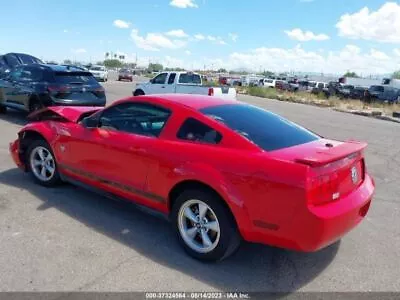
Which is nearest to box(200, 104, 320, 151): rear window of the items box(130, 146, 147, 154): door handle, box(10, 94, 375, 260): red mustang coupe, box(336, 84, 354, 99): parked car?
box(10, 94, 375, 260): red mustang coupe

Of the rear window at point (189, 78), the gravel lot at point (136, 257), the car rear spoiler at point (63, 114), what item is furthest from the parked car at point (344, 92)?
the car rear spoiler at point (63, 114)

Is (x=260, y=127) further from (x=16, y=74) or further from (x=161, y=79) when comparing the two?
(x=161, y=79)

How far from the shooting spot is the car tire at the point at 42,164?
527 centimetres

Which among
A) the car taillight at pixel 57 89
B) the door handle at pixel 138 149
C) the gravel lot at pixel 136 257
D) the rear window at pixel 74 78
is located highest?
the rear window at pixel 74 78

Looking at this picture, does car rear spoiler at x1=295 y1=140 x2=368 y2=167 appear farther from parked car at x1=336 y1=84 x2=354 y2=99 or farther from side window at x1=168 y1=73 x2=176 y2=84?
parked car at x1=336 y1=84 x2=354 y2=99

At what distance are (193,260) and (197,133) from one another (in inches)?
47.6

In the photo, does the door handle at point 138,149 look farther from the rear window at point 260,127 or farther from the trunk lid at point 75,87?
the trunk lid at point 75,87

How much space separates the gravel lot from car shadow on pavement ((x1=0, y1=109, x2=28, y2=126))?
6154 mm

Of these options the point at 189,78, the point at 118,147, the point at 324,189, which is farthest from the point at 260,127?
the point at 189,78

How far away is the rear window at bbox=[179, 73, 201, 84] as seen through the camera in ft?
54.7

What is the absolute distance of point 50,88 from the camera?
9.87 metres

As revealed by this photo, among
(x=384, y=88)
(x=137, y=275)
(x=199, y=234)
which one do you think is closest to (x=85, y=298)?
(x=137, y=275)

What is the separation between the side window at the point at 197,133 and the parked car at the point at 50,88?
6.94 m

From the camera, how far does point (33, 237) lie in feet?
13.0
